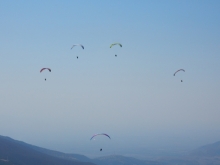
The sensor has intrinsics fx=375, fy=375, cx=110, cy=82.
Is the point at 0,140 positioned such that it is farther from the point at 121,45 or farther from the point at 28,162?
the point at 121,45

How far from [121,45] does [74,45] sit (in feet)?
34.1

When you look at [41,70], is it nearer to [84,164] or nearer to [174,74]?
[174,74]

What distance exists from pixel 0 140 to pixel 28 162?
3280cm

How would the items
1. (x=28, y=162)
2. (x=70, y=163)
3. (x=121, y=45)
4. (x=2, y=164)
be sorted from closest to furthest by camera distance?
(x=121, y=45) < (x=2, y=164) < (x=28, y=162) < (x=70, y=163)

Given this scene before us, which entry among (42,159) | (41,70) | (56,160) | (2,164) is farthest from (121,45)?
(56,160)

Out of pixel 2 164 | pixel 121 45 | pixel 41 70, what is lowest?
pixel 2 164

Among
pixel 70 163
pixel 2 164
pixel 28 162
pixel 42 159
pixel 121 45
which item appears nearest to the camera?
pixel 121 45

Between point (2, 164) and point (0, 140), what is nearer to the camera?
point (2, 164)

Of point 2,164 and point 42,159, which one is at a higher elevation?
point 42,159

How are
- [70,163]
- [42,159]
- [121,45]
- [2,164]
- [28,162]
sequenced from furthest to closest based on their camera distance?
[70,163]
[42,159]
[28,162]
[2,164]
[121,45]

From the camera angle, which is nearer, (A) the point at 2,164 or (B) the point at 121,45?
(B) the point at 121,45

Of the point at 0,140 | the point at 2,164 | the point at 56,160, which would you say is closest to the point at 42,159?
the point at 56,160

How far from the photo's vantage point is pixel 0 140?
587 feet

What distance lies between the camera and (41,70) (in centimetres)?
8481
